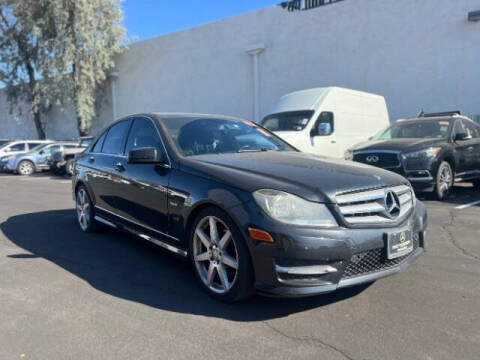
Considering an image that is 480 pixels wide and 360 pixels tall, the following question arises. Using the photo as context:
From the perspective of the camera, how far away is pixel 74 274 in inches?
165

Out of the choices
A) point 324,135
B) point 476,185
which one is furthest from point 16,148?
point 476,185

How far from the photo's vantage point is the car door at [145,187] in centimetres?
394

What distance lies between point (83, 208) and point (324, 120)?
20.9ft

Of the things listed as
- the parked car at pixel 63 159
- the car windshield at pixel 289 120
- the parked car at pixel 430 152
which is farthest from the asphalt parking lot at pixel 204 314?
the parked car at pixel 63 159

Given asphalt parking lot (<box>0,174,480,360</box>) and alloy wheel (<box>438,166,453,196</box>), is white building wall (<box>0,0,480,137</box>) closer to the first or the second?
alloy wheel (<box>438,166,453,196</box>)

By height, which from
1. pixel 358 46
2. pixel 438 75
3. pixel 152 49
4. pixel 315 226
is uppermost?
pixel 152 49

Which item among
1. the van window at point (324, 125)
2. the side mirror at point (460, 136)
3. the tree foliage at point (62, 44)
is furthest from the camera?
the tree foliage at point (62, 44)

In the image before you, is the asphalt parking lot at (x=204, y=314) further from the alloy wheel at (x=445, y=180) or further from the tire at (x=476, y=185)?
the tire at (x=476, y=185)

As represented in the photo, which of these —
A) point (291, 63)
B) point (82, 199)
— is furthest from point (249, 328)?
point (291, 63)

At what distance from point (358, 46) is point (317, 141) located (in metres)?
7.41

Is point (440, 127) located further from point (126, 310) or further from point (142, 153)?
point (126, 310)

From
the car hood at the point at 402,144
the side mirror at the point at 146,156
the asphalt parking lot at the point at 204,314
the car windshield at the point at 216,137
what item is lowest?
the asphalt parking lot at the point at 204,314

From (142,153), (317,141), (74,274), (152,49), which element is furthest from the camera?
(152,49)

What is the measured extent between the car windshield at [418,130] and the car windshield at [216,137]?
5.08 metres
